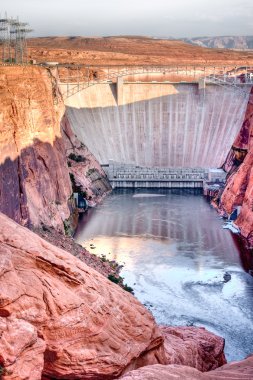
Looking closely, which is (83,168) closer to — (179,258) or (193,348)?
(179,258)

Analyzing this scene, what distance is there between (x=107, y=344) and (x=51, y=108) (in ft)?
125

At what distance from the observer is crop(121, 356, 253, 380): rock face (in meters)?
12.4

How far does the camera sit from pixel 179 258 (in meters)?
43.7

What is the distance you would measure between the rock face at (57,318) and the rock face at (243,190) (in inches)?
1364

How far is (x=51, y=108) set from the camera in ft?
164

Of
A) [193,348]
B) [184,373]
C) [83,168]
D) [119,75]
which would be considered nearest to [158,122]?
[119,75]

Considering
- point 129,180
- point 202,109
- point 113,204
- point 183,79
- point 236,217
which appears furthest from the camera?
point 183,79

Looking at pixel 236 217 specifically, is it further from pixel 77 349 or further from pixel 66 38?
pixel 66 38

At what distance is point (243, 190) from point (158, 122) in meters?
20.3

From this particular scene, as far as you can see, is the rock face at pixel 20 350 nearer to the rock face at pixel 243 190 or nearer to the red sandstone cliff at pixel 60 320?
the red sandstone cliff at pixel 60 320

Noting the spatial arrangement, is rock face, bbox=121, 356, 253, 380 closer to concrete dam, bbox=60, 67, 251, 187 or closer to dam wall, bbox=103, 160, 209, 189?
dam wall, bbox=103, 160, 209, 189

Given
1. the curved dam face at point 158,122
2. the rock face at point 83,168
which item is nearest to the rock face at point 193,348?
the rock face at point 83,168

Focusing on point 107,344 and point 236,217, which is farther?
point 236,217

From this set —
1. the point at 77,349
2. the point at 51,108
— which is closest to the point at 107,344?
the point at 77,349
